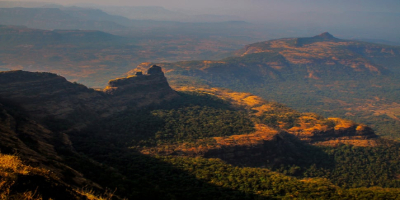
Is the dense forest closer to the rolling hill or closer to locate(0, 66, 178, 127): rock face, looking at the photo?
the rolling hill

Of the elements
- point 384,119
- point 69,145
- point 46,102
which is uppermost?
point 46,102

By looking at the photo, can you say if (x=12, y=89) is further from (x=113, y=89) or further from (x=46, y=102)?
(x=113, y=89)

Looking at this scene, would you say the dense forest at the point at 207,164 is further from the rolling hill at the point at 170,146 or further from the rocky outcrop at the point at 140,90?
the rocky outcrop at the point at 140,90

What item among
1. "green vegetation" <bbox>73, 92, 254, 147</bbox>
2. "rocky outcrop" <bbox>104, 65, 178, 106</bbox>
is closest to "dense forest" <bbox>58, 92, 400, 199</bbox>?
"green vegetation" <bbox>73, 92, 254, 147</bbox>

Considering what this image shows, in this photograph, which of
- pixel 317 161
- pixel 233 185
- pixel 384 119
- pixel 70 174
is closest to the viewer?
pixel 70 174

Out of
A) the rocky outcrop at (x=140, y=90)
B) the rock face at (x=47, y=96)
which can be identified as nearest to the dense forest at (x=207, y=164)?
the rocky outcrop at (x=140, y=90)

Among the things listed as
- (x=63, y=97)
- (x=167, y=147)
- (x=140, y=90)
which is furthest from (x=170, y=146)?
(x=140, y=90)

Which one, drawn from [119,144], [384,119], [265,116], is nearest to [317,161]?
[265,116]

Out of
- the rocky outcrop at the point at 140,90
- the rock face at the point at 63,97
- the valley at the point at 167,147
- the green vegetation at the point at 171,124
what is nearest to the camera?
the valley at the point at 167,147
